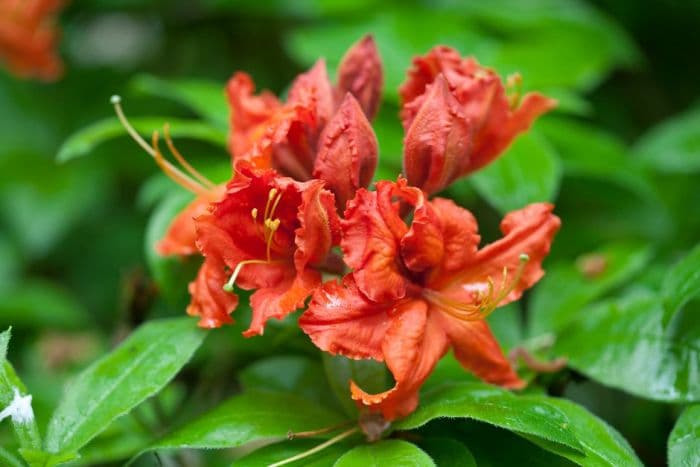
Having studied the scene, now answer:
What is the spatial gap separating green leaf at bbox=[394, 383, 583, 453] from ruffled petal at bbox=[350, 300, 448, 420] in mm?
28

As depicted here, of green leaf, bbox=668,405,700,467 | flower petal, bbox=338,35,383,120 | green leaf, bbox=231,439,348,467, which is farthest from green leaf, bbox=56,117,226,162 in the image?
green leaf, bbox=668,405,700,467

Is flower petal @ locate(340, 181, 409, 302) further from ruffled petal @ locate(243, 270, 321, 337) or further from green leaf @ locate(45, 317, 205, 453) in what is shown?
green leaf @ locate(45, 317, 205, 453)

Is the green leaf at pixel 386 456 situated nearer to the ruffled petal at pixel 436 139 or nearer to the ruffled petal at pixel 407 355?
the ruffled petal at pixel 407 355

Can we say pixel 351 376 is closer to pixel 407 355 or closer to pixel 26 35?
pixel 407 355

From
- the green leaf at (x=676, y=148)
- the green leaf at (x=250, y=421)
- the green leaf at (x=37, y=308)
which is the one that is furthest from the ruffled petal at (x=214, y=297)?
the green leaf at (x=37, y=308)

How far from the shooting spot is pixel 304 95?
0.98 metres

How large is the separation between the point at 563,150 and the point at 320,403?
658 millimetres

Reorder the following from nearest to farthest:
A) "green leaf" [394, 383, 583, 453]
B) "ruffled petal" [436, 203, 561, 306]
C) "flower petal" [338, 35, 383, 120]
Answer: "green leaf" [394, 383, 583, 453] → "ruffled petal" [436, 203, 561, 306] → "flower petal" [338, 35, 383, 120]

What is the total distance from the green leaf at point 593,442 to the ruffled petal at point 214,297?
33 cm

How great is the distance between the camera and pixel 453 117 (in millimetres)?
933

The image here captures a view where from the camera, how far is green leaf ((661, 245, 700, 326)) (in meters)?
0.94

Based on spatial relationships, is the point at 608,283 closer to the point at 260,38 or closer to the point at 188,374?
the point at 188,374

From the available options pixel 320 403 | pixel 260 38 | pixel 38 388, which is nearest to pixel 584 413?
pixel 320 403

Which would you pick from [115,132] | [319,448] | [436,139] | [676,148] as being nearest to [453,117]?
[436,139]
